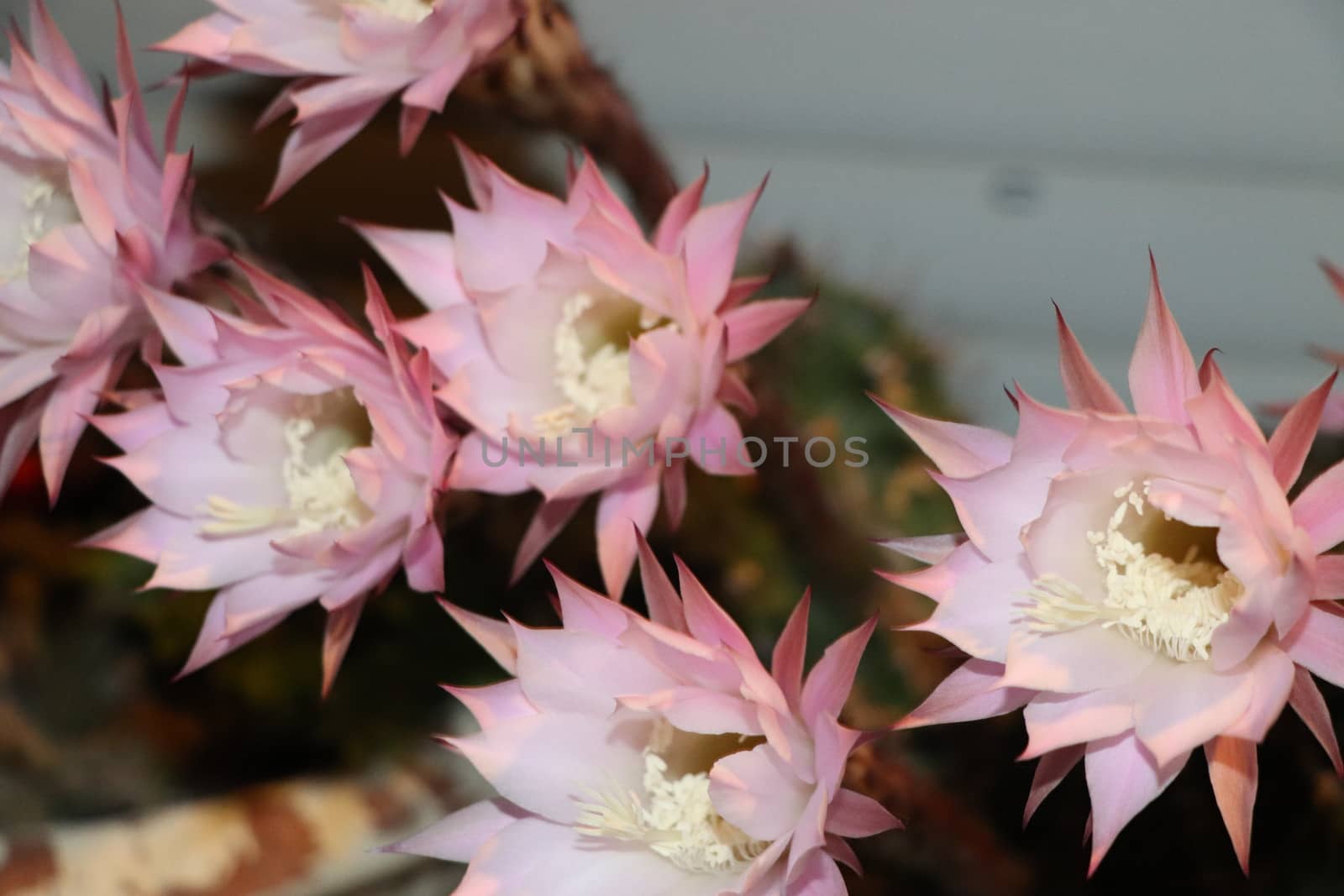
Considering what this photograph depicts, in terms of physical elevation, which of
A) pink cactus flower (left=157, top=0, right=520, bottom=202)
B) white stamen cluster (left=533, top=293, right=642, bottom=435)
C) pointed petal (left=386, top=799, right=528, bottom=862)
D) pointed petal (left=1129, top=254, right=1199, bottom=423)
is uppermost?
pink cactus flower (left=157, top=0, right=520, bottom=202)

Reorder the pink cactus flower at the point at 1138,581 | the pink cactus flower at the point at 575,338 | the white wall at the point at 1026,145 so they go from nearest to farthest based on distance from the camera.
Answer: the pink cactus flower at the point at 1138,581 → the pink cactus flower at the point at 575,338 → the white wall at the point at 1026,145

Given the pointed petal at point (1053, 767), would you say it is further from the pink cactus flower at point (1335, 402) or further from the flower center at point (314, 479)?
the flower center at point (314, 479)

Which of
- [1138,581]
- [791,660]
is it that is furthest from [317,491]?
[1138,581]

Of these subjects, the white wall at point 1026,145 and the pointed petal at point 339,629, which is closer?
the pointed petal at point 339,629

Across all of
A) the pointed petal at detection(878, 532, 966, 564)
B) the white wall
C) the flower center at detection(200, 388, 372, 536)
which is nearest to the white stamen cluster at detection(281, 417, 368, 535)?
the flower center at detection(200, 388, 372, 536)

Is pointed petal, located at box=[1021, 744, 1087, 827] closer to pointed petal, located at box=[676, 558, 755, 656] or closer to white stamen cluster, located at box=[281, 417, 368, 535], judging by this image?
pointed petal, located at box=[676, 558, 755, 656]

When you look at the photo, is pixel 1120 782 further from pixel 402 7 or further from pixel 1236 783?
pixel 402 7

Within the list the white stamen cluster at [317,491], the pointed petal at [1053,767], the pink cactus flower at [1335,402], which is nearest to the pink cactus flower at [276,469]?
the white stamen cluster at [317,491]
